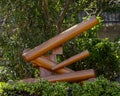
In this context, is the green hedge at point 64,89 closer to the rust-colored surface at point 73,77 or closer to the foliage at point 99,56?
the rust-colored surface at point 73,77

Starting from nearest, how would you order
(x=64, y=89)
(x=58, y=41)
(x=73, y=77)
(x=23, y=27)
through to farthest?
(x=64, y=89)
(x=73, y=77)
(x=58, y=41)
(x=23, y=27)

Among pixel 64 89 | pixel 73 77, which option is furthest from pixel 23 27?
pixel 64 89

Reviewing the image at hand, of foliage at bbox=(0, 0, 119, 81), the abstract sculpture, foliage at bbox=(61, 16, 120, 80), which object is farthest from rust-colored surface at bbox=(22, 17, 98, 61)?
foliage at bbox=(61, 16, 120, 80)

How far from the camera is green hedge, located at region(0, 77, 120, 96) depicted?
14.1ft

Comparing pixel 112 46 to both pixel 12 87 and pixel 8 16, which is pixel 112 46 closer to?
pixel 8 16

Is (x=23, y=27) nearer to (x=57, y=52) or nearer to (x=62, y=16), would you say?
(x=62, y=16)

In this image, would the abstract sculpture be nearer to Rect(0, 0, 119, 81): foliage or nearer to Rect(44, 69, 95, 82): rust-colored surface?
Rect(44, 69, 95, 82): rust-colored surface

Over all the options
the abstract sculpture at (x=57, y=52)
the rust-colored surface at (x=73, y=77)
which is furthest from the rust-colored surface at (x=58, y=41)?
the rust-colored surface at (x=73, y=77)

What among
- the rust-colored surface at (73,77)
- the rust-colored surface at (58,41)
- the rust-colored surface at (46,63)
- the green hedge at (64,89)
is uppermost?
the rust-colored surface at (58,41)

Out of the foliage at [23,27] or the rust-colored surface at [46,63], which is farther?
the foliage at [23,27]

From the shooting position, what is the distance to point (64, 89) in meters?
4.32

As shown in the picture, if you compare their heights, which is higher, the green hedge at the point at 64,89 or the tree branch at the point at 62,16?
the tree branch at the point at 62,16

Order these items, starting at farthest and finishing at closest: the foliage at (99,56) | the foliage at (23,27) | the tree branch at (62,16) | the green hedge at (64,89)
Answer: the foliage at (99,56) < the tree branch at (62,16) < the foliage at (23,27) < the green hedge at (64,89)

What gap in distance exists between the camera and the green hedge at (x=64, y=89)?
14.1ft
